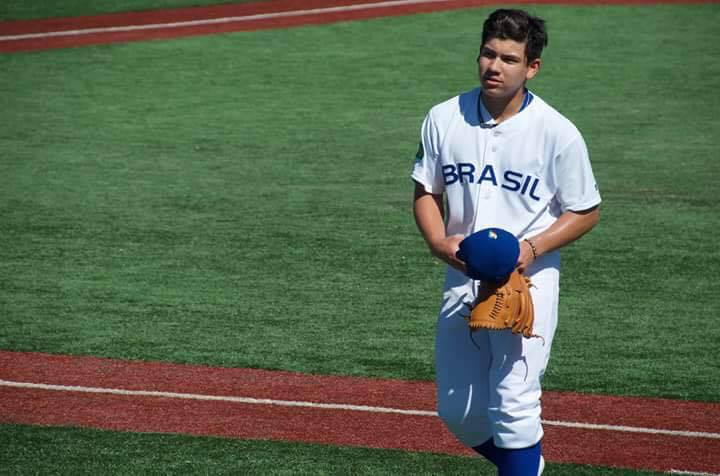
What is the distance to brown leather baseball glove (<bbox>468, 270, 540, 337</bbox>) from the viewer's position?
4523mm

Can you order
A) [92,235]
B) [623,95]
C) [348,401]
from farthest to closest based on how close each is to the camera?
[623,95] < [92,235] < [348,401]

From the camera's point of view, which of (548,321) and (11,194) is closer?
(548,321)

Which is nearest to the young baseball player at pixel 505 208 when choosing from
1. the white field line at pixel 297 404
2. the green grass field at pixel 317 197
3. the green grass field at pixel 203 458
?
the green grass field at pixel 203 458

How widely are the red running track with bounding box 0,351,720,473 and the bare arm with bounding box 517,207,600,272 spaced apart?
73.9 inches

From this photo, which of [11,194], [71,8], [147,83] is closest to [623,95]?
[147,83]

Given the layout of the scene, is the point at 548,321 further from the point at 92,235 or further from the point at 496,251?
the point at 92,235

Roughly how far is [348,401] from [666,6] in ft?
54.3

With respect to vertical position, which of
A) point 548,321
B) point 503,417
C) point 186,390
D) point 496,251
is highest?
point 496,251

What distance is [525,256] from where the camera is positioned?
464 centimetres

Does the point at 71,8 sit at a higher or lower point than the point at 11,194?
higher

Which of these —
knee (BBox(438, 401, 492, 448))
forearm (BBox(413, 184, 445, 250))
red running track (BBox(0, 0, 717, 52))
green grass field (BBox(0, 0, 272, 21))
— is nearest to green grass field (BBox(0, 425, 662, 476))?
knee (BBox(438, 401, 492, 448))

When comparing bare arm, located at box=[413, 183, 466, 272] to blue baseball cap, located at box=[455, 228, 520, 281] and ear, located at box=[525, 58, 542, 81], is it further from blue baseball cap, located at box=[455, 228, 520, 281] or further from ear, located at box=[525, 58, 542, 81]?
ear, located at box=[525, 58, 542, 81]

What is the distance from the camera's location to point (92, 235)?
11469 millimetres

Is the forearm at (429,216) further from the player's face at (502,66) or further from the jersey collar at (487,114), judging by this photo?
the player's face at (502,66)
